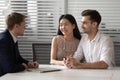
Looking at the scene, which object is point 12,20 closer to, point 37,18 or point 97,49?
point 97,49

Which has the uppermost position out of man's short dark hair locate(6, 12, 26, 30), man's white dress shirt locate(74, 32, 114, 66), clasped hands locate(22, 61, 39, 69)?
man's short dark hair locate(6, 12, 26, 30)

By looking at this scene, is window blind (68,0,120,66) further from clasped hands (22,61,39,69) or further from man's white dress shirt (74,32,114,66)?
clasped hands (22,61,39,69)

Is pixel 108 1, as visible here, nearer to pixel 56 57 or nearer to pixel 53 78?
pixel 56 57

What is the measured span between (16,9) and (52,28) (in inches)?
26.1

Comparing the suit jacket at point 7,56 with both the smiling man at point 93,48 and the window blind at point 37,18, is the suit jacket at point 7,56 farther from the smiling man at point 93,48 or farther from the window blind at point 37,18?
the window blind at point 37,18

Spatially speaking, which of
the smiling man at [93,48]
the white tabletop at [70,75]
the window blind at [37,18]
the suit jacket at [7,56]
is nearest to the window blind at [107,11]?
the window blind at [37,18]

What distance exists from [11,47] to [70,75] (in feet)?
2.30

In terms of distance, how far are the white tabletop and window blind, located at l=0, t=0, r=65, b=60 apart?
1.58 meters

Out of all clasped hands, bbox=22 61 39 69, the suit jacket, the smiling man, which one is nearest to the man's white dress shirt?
the smiling man

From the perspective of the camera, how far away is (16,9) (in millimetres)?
4535

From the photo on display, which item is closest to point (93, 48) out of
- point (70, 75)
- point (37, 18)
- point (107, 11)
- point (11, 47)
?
point (70, 75)

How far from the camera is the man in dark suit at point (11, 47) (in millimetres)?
2826

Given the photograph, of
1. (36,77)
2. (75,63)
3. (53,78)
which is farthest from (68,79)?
(75,63)

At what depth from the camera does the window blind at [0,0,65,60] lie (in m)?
4.45
